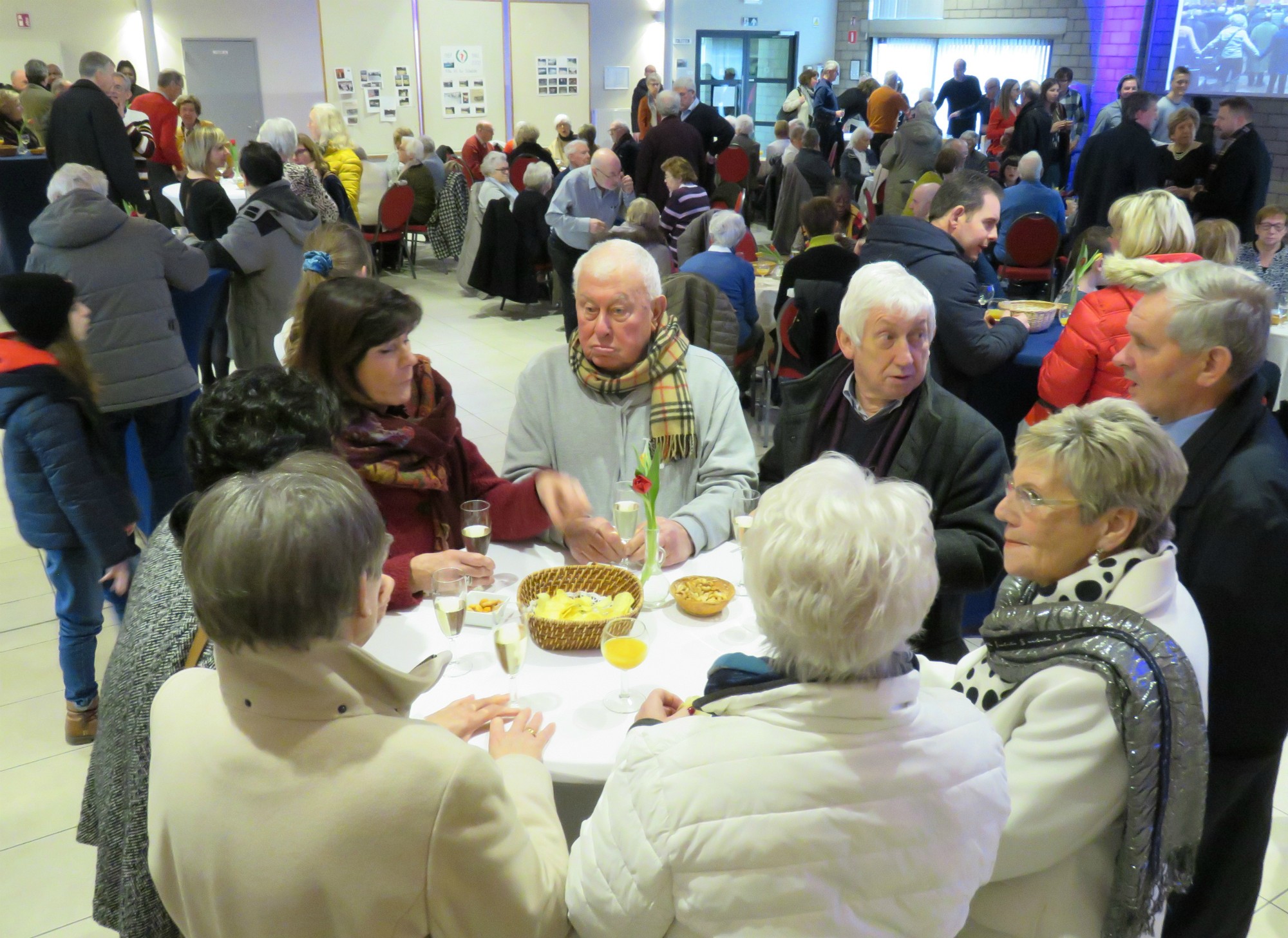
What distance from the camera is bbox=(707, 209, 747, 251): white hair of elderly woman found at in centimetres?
539

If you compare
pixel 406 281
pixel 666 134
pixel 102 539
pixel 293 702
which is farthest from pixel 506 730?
pixel 406 281

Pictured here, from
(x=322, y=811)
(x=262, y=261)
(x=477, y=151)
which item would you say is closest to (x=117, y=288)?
(x=262, y=261)

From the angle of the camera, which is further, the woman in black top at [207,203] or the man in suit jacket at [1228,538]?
the woman in black top at [207,203]

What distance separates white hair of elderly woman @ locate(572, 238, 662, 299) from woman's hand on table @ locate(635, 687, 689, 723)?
3.87 ft

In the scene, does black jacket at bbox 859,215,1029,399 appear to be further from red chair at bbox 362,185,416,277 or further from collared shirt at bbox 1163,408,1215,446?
red chair at bbox 362,185,416,277

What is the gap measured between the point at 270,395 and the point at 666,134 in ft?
25.2

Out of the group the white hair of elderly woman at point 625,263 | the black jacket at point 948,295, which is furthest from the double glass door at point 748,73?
the white hair of elderly woman at point 625,263

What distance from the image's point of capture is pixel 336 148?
799cm

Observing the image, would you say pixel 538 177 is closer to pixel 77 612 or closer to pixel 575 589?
pixel 77 612

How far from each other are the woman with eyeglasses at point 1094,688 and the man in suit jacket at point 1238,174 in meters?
7.01

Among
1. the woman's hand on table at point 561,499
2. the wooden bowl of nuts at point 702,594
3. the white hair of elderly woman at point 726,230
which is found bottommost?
the wooden bowl of nuts at point 702,594

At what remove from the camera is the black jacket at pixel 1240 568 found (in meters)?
1.86

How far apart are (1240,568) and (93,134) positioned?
7179 millimetres

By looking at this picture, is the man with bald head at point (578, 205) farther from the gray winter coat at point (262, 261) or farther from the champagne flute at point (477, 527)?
the champagne flute at point (477, 527)
